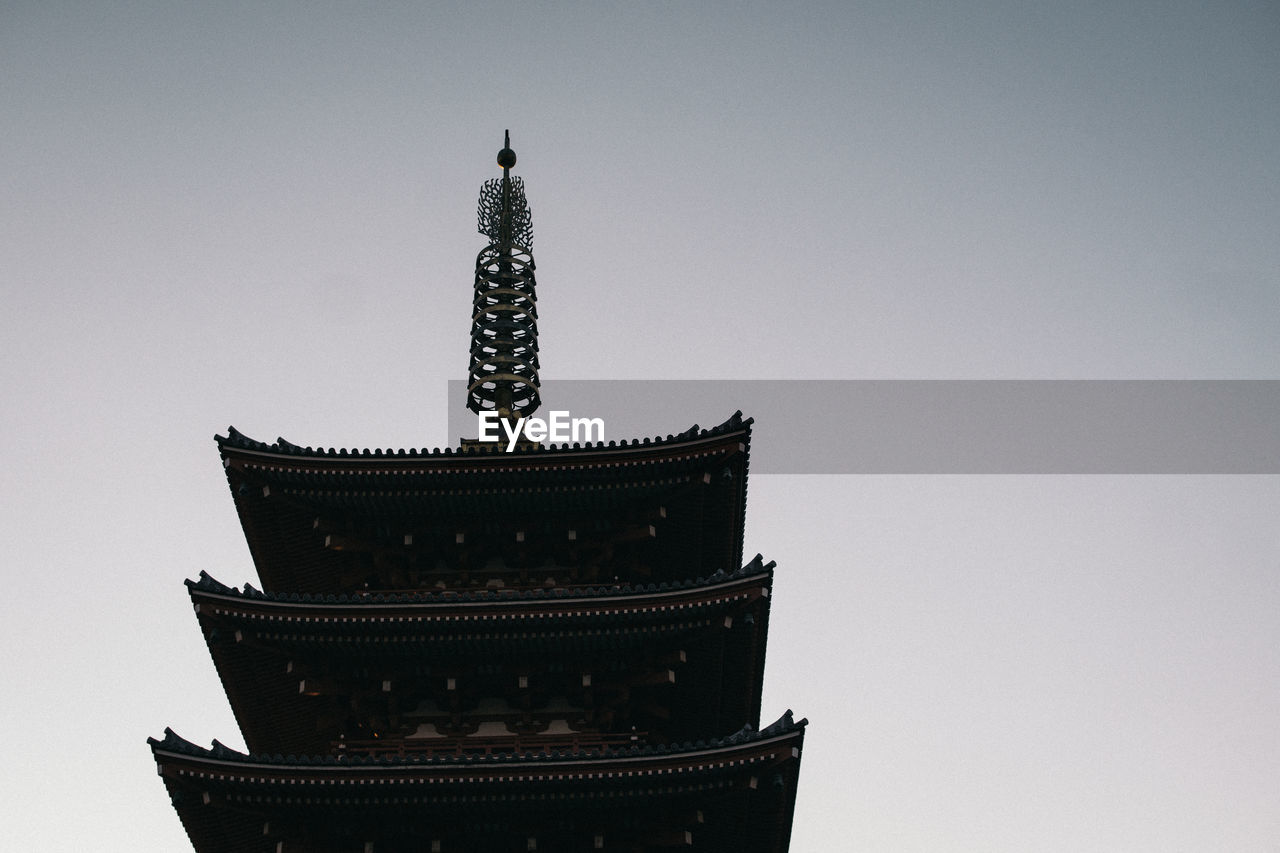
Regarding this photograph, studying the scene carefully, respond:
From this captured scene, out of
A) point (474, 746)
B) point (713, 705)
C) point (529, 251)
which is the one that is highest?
point (529, 251)

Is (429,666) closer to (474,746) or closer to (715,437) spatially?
(474,746)

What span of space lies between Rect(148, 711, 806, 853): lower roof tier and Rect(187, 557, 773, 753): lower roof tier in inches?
99.6

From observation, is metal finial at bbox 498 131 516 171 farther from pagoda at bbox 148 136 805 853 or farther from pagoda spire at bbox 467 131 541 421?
pagoda at bbox 148 136 805 853

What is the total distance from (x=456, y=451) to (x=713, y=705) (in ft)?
27.2

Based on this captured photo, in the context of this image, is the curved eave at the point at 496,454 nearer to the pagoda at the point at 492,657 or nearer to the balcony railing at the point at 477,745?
the pagoda at the point at 492,657

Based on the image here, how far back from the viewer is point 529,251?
131 feet

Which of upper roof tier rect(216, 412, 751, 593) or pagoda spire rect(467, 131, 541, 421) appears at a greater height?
pagoda spire rect(467, 131, 541, 421)

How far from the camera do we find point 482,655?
28594 mm

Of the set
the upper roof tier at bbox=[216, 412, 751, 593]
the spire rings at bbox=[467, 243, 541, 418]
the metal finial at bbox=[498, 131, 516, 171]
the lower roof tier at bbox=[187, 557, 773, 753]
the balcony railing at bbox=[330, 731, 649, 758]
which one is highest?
the metal finial at bbox=[498, 131, 516, 171]

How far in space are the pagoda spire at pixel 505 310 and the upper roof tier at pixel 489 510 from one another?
5119 mm

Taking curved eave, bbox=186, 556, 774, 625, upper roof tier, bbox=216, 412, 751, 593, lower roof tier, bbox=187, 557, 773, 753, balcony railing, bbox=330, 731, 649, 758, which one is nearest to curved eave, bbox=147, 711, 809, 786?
balcony railing, bbox=330, 731, 649, 758

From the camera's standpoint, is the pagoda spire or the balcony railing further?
the pagoda spire

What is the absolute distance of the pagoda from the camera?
84.2 ft

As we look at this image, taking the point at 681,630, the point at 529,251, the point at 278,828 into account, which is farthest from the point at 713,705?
the point at 529,251
